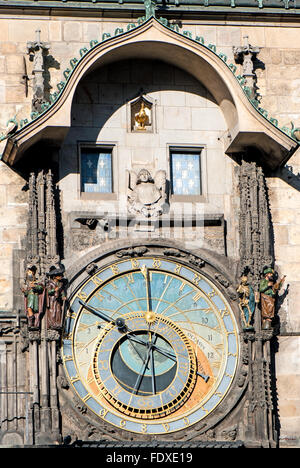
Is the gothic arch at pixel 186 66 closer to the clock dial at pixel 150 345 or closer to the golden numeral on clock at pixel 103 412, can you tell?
the clock dial at pixel 150 345

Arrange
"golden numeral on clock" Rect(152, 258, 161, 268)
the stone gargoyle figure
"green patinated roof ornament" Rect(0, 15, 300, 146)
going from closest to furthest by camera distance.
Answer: "green patinated roof ornament" Rect(0, 15, 300, 146) < "golden numeral on clock" Rect(152, 258, 161, 268) < the stone gargoyle figure

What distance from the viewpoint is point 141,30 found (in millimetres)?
28734

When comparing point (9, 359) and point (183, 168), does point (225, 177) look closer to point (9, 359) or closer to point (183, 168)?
point (183, 168)

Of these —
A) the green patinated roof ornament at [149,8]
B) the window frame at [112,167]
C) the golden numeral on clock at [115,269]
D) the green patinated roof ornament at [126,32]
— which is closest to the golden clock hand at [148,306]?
the golden numeral on clock at [115,269]

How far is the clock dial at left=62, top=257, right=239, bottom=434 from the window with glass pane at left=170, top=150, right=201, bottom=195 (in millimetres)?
1023

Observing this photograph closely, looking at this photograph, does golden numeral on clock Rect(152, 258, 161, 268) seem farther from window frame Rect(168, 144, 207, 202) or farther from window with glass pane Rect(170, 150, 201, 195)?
window with glass pane Rect(170, 150, 201, 195)

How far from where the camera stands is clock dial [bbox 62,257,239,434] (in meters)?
28.0

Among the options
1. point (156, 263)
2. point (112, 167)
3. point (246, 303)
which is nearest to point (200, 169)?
point (112, 167)

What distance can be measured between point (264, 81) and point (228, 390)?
3.96 m

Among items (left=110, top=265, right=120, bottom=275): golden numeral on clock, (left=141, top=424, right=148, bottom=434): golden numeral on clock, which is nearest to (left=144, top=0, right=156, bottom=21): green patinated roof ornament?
(left=110, top=265, right=120, bottom=275): golden numeral on clock

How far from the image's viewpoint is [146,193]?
94.6 ft

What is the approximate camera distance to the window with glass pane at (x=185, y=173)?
95.6 ft

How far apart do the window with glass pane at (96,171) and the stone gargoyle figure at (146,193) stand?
0.89ft

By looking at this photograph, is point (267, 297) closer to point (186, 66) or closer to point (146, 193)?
point (146, 193)
